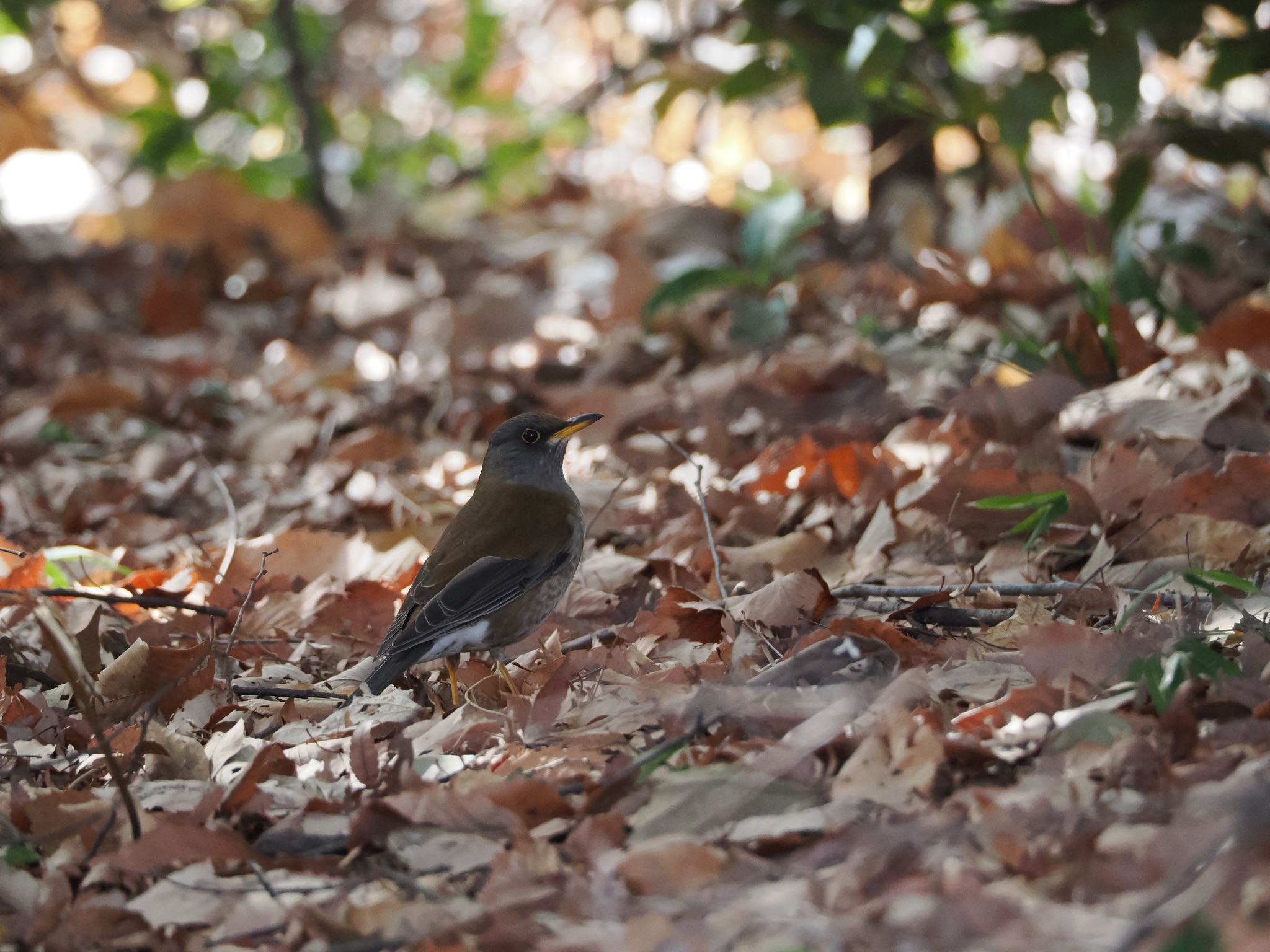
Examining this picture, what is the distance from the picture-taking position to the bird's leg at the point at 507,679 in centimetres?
320

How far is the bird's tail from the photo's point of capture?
3299 mm

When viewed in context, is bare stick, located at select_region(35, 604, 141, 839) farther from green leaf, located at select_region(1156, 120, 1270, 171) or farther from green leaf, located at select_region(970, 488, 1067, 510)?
green leaf, located at select_region(1156, 120, 1270, 171)

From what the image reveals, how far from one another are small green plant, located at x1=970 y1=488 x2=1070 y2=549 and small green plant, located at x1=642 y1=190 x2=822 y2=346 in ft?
7.42

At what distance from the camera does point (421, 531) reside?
14.9 feet

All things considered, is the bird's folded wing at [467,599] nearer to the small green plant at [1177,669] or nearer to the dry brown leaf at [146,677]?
the dry brown leaf at [146,677]

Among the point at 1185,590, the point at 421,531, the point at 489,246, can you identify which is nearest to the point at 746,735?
the point at 1185,590

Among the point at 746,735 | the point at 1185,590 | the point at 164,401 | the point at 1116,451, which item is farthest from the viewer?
the point at 164,401

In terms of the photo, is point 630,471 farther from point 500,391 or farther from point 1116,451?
point 1116,451

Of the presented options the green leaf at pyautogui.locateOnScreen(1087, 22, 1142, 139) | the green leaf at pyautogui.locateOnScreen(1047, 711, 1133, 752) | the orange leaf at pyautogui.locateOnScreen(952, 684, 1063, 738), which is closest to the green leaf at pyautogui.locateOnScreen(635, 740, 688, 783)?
the orange leaf at pyautogui.locateOnScreen(952, 684, 1063, 738)

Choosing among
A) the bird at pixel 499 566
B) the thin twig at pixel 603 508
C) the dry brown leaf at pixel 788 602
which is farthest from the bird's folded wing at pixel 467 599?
the dry brown leaf at pixel 788 602

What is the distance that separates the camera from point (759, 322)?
220 inches

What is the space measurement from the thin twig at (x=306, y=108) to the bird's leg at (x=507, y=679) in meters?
5.52

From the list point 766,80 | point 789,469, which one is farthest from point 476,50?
point 789,469

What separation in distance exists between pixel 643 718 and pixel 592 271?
4856 mm
